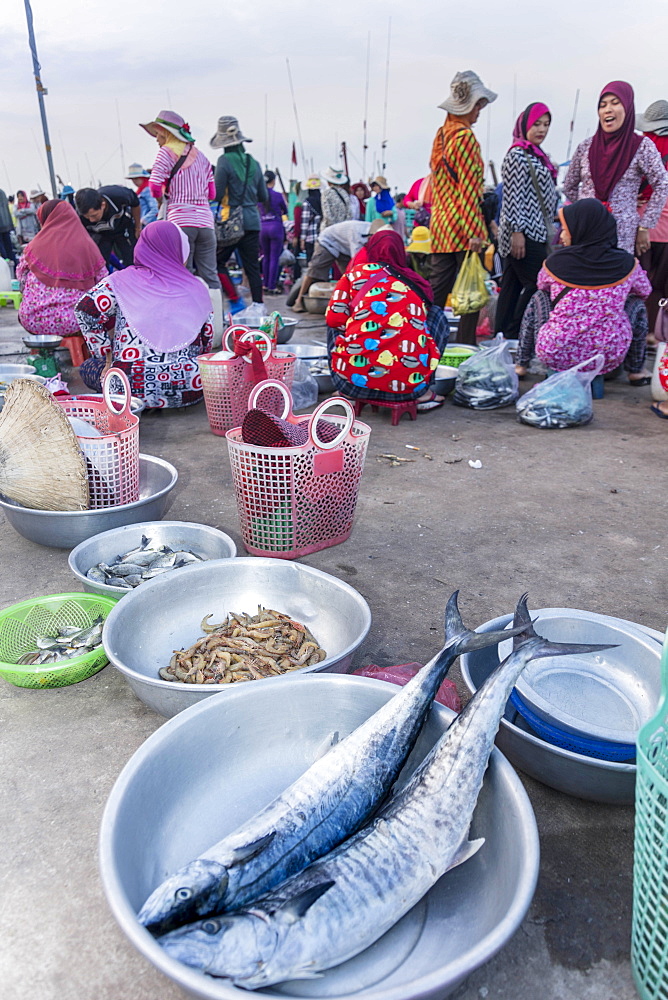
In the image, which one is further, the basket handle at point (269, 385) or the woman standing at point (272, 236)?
the woman standing at point (272, 236)

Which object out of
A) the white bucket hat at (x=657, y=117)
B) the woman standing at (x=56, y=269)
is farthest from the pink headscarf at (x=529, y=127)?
the woman standing at (x=56, y=269)

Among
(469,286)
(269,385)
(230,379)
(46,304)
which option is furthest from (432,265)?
(269,385)

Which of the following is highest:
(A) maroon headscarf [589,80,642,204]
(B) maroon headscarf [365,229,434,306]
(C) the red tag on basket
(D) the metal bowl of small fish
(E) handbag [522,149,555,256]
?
(A) maroon headscarf [589,80,642,204]

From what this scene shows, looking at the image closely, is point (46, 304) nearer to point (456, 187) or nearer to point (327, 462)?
point (456, 187)

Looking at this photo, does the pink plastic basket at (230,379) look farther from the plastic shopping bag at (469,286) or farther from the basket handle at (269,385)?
the plastic shopping bag at (469,286)

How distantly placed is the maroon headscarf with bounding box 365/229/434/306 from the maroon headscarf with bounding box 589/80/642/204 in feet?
6.76

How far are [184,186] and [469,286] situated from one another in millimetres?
2862

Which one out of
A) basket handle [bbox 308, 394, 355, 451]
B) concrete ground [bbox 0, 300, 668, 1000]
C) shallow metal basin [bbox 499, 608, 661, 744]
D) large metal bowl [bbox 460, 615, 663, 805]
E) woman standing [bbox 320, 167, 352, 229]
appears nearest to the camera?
concrete ground [bbox 0, 300, 668, 1000]

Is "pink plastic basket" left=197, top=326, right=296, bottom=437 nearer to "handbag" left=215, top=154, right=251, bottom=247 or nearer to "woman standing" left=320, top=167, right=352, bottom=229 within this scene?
"handbag" left=215, top=154, right=251, bottom=247

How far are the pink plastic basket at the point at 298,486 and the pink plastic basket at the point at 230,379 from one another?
1.53 meters

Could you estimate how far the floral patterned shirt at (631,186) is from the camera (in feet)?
17.7

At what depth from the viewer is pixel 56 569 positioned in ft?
9.66

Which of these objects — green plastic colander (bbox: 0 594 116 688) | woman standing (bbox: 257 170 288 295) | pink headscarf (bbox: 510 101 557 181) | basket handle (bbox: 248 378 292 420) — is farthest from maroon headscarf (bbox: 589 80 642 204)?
woman standing (bbox: 257 170 288 295)

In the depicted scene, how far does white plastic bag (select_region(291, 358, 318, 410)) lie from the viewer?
521 cm
